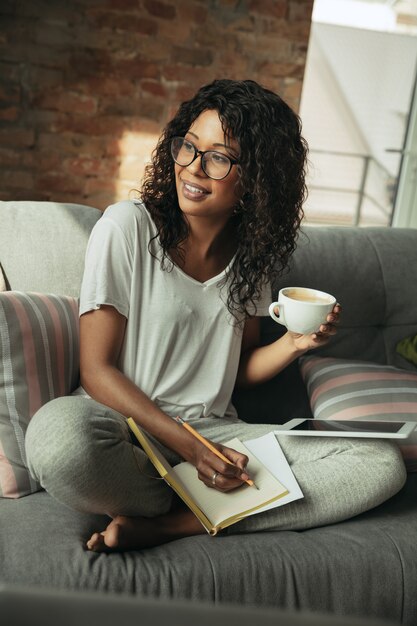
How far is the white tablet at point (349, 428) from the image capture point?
1.50 m

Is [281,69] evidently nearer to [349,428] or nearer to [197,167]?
[197,167]

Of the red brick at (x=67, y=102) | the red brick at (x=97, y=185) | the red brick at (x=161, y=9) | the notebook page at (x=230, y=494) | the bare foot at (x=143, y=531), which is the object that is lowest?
the bare foot at (x=143, y=531)

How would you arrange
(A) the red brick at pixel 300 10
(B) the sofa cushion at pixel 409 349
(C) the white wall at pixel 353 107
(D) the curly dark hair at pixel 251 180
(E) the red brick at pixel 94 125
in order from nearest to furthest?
(D) the curly dark hair at pixel 251 180 → (B) the sofa cushion at pixel 409 349 → (E) the red brick at pixel 94 125 → (A) the red brick at pixel 300 10 → (C) the white wall at pixel 353 107

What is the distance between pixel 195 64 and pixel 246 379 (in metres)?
1.97

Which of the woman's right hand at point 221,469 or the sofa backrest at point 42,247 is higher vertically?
the sofa backrest at point 42,247

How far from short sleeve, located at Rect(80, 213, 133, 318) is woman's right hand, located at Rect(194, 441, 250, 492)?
1.16ft

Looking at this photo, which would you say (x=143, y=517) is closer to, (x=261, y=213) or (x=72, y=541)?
(x=72, y=541)

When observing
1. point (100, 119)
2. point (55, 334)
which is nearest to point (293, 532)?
point (55, 334)

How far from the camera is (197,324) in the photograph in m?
1.63

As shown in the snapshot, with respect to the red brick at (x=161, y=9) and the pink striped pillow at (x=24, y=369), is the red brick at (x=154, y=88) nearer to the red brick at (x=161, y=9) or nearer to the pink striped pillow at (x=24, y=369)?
the red brick at (x=161, y=9)

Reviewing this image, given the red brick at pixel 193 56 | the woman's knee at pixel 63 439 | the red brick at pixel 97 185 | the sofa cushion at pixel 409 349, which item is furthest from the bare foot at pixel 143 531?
the red brick at pixel 193 56

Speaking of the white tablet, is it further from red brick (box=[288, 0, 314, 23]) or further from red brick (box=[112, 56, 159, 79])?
red brick (box=[288, 0, 314, 23])

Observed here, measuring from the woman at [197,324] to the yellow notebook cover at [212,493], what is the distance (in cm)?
3

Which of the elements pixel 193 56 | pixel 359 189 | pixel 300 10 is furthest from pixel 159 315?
pixel 359 189
